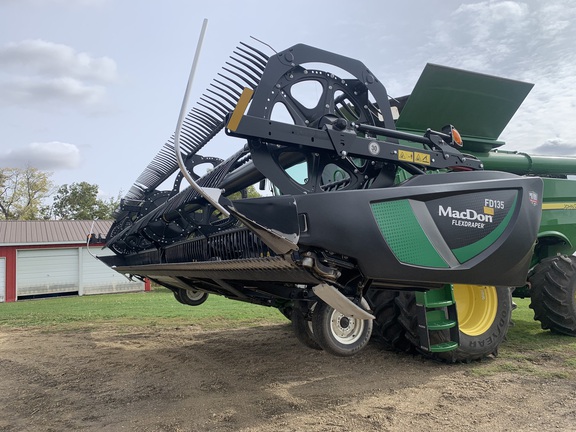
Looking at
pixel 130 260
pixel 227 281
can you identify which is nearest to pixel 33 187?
pixel 130 260

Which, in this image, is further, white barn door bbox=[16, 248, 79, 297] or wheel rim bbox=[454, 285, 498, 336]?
white barn door bbox=[16, 248, 79, 297]

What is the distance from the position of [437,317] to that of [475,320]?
33.0 inches

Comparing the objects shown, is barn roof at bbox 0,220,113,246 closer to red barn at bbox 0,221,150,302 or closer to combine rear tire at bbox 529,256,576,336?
red barn at bbox 0,221,150,302

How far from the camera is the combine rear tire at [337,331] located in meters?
3.27

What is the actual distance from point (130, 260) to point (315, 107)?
3.91m

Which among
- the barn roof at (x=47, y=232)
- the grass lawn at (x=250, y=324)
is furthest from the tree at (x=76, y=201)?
the grass lawn at (x=250, y=324)

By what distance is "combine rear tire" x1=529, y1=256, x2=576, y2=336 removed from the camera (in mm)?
5367

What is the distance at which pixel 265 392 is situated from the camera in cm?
387

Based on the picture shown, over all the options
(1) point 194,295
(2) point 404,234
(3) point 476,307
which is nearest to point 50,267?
(1) point 194,295

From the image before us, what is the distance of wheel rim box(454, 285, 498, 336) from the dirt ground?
36 cm

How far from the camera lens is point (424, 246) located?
288 cm

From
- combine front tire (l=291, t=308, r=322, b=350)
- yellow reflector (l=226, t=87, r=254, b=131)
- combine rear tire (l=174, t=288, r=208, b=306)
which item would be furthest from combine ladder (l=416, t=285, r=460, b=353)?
combine rear tire (l=174, t=288, r=208, b=306)

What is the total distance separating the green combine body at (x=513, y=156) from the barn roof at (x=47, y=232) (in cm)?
1675

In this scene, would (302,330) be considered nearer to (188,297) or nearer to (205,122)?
(205,122)
